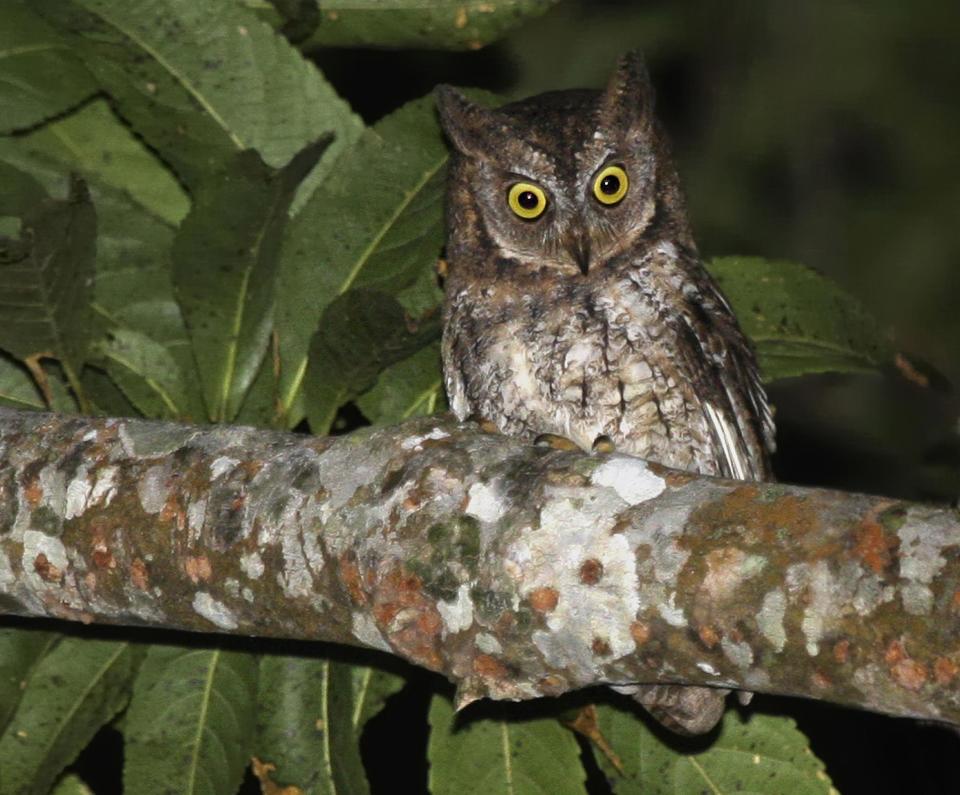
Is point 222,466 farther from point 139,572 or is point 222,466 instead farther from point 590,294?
point 590,294

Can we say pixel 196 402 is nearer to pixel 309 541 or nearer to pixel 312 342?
pixel 312 342

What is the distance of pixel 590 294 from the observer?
10.1ft

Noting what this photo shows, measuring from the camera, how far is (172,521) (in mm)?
1953

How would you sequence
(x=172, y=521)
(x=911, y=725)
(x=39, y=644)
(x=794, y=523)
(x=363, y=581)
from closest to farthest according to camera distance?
(x=794, y=523) → (x=363, y=581) → (x=172, y=521) → (x=39, y=644) → (x=911, y=725)

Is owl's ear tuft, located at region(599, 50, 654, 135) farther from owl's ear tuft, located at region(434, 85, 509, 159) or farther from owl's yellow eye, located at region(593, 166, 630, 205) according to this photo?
owl's ear tuft, located at region(434, 85, 509, 159)

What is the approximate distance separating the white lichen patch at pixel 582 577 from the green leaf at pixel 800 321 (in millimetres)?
1332

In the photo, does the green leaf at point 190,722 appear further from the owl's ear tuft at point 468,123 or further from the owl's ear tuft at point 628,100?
the owl's ear tuft at point 628,100

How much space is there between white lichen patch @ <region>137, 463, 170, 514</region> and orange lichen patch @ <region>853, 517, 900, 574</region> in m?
1.04

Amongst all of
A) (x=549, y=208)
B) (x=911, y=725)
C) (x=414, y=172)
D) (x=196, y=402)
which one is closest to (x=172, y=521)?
(x=196, y=402)

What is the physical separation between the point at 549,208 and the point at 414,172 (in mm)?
489

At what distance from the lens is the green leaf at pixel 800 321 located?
9.34 feet

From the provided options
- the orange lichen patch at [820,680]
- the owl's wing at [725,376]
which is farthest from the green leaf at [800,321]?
the orange lichen patch at [820,680]

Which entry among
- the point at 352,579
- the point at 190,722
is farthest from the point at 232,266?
the point at 352,579

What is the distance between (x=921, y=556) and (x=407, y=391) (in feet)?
5.35
